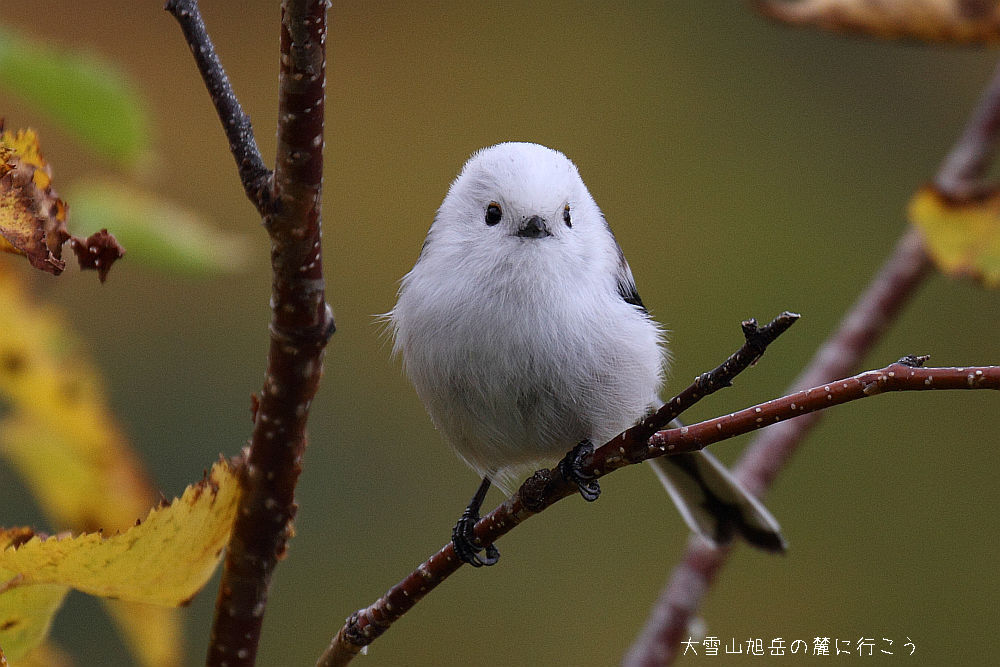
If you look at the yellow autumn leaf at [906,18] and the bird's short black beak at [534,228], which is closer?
the yellow autumn leaf at [906,18]

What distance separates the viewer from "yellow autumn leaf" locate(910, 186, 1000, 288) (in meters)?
1.09

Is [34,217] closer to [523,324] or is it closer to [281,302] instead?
[281,302]

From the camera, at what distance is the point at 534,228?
57.9 inches

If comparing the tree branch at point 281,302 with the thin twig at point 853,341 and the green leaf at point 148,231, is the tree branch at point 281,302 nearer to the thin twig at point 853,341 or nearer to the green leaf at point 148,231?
the green leaf at point 148,231

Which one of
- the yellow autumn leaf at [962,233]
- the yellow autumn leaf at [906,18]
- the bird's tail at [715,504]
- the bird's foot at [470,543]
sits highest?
the yellow autumn leaf at [906,18]

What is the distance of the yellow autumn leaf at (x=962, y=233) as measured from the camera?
1.09m

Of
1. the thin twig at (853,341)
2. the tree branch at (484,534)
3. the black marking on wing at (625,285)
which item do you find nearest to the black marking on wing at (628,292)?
the black marking on wing at (625,285)

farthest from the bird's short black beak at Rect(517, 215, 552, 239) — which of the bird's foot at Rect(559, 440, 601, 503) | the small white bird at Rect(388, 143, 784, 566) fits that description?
the bird's foot at Rect(559, 440, 601, 503)

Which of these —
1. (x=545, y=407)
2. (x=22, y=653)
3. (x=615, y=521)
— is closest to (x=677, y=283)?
(x=615, y=521)

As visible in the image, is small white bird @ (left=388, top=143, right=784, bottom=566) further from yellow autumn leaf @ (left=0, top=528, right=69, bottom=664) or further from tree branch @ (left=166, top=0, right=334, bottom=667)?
yellow autumn leaf @ (left=0, top=528, right=69, bottom=664)

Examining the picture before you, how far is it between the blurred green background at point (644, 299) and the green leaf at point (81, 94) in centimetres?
Answer: 159

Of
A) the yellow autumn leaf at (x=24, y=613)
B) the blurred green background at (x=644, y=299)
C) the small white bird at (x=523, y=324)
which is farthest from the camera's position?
the blurred green background at (x=644, y=299)

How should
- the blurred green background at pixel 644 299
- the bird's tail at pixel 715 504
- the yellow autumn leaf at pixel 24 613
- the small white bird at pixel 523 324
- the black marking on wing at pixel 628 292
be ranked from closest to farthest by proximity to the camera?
the yellow autumn leaf at pixel 24 613 < the small white bird at pixel 523 324 < the black marking on wing at pixel 628 292 < the bird's tail at pixel 715 504 < the blurred green background at pixel 644 299

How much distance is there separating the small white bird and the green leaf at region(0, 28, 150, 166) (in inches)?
18.9
